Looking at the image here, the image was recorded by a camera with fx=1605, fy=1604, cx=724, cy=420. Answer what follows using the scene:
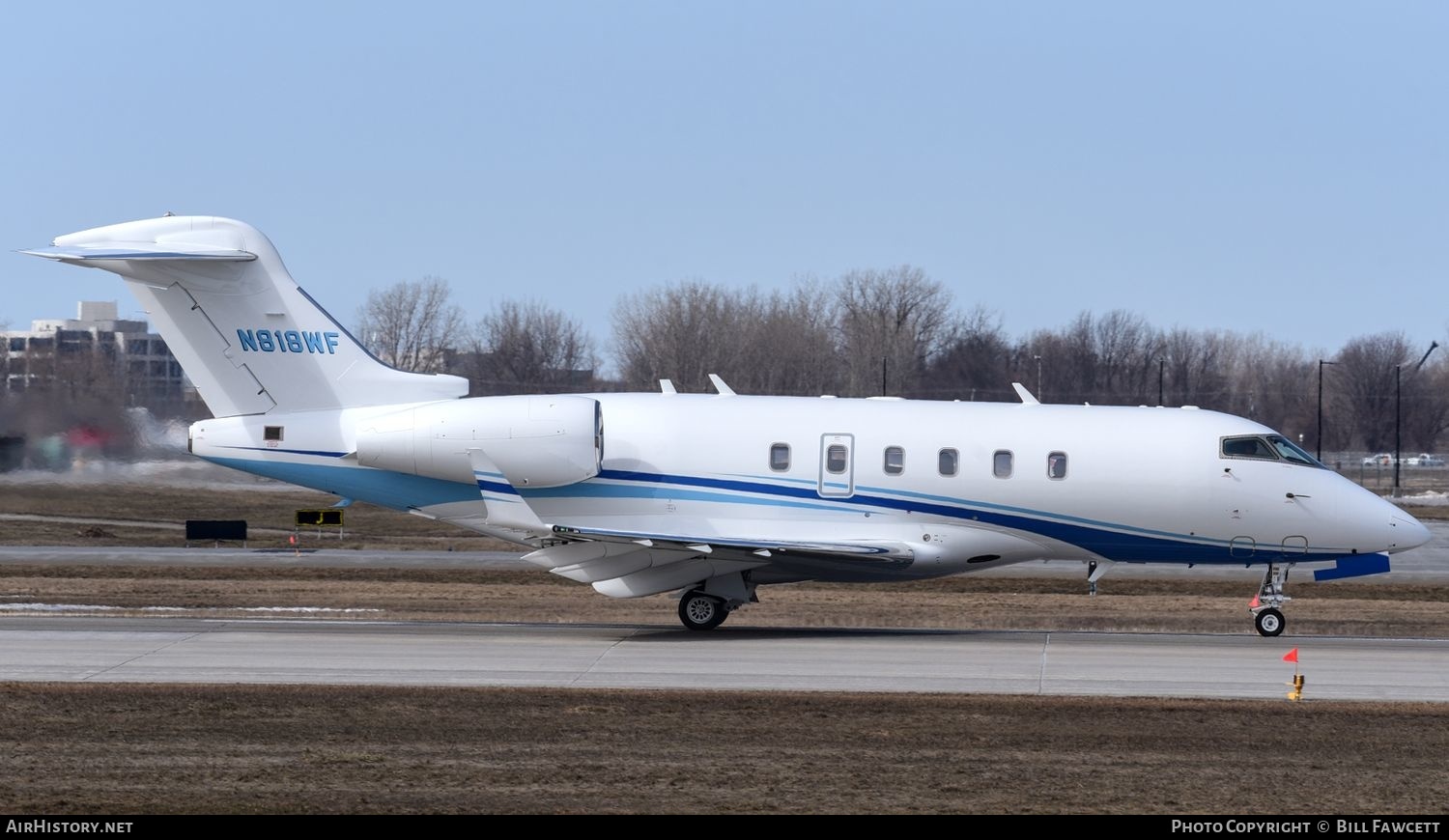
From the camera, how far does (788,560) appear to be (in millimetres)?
22625

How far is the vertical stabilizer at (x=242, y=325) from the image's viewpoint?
23188 mm

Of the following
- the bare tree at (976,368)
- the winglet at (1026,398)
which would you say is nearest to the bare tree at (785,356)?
the bare tree at (976,368)

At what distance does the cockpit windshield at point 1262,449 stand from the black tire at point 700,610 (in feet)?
25.2

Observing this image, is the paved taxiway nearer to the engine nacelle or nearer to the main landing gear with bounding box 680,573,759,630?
the main landing gear with bounding box 680,573,759,630

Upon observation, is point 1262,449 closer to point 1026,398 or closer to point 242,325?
point 1026,398

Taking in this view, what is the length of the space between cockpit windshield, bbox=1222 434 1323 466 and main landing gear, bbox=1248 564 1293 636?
158 centimetres

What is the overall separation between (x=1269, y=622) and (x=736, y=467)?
8138mm

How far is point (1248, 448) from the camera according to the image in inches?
917

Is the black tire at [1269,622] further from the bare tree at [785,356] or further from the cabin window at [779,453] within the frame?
the bare tree at [785,356]

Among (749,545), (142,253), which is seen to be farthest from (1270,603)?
(142,253)

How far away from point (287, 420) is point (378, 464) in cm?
164

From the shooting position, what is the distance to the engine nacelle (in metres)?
22.7

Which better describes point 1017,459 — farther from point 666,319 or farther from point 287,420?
point 666,319
